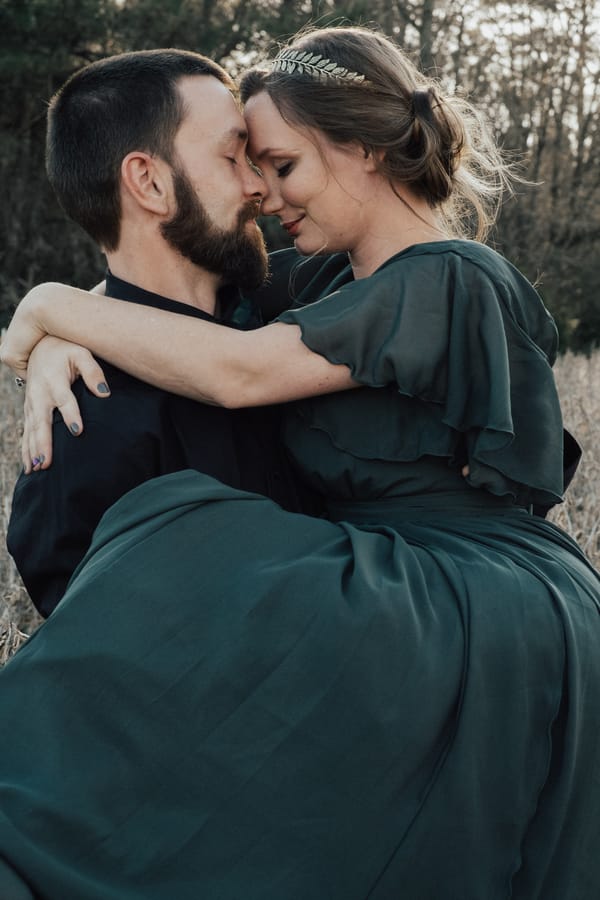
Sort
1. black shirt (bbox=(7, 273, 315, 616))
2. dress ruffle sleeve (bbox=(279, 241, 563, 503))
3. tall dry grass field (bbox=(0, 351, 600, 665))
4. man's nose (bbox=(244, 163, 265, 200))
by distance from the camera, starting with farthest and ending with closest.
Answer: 1. tall dry grass field (bbox=(0, 351, 600, 665))
2. man's nose (bbox=(244, 163, 265, 200))
3. black shirt (bbox=(7, 273, 315, 616))
4. dress ruffle sleeve (bbox=(279, 241, 563, 503))

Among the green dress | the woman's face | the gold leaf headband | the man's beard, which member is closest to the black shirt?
the green dress

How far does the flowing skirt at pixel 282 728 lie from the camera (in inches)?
85.9

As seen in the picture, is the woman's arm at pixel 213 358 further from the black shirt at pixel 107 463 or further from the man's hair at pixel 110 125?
the man's hair at pixel 110 125

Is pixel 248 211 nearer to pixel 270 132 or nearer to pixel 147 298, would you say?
pixel 270 132

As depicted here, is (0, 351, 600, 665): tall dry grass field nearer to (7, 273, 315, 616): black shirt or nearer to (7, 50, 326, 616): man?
(7, 273, 315, 616): black shirt

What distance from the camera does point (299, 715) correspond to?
7.31 feet

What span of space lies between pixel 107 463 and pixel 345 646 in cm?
82

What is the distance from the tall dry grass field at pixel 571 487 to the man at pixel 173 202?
1.63 ft

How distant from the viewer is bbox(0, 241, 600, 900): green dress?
2.18 m

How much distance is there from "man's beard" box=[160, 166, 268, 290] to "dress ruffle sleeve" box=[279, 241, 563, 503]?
52 cm

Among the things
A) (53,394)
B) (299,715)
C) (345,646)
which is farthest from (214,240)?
(299,715)

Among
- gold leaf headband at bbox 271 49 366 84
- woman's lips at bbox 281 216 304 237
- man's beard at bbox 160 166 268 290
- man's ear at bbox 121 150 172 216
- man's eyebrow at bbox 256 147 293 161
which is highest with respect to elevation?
gold leaf headband at bbox 271 49 366 84

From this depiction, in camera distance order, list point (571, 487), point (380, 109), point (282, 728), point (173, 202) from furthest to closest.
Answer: point (571, 487) → point (173, 202) → point (380, 109) → point (282, 728)

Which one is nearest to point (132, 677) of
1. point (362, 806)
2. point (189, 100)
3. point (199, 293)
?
point (362, 806)
